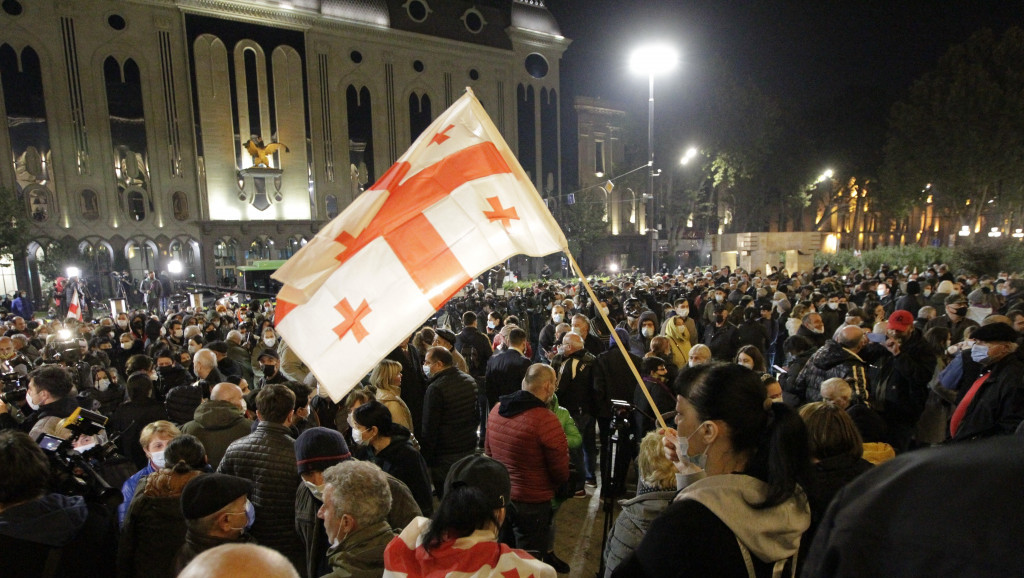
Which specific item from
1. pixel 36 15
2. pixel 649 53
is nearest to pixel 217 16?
pixel 36 15

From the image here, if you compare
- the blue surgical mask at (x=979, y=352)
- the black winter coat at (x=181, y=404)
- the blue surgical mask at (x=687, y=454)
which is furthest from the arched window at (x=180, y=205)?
the blue surgical mask at (x=687, y=454)

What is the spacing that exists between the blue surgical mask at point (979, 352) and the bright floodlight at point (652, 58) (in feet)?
42.2

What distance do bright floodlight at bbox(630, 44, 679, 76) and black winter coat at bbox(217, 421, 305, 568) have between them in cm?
1530

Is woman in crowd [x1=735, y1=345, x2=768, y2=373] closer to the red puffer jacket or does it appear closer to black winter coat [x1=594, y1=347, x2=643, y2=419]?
black winter coat [x1=594, y1=347, x2=643, y2=419]

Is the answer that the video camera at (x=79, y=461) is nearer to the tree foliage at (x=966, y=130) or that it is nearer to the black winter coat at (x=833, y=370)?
the black winter coat at (x=833, y=370)

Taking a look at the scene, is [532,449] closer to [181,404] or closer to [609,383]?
[609,383]

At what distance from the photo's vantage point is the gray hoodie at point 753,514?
1.48 meters

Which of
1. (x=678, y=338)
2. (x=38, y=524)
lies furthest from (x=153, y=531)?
(x=678, y=338)

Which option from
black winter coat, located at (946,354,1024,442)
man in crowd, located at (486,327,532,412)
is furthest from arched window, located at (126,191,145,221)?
black winter coat, located at (946,354,1024,442)

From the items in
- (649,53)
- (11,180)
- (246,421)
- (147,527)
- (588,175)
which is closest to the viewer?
(147,527)

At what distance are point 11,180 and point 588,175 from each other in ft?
115

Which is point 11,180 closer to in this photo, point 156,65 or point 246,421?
point 156,65

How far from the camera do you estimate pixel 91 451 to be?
3490 millimetres

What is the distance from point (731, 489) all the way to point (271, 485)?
2.83 m
